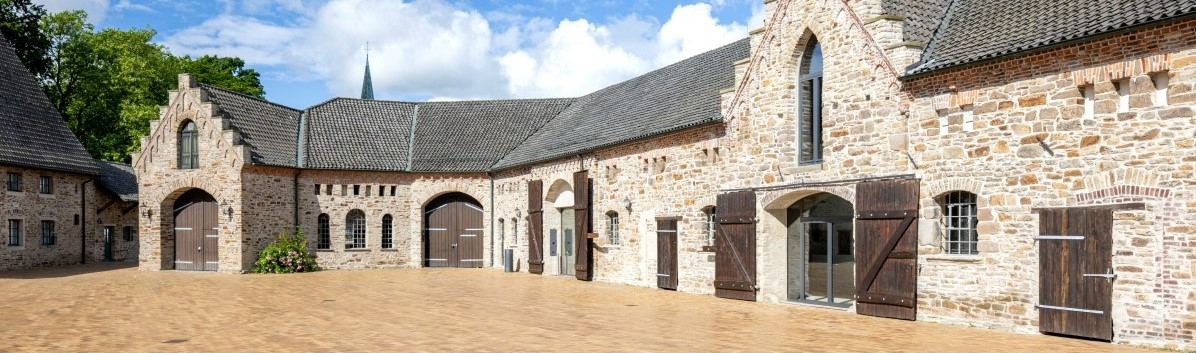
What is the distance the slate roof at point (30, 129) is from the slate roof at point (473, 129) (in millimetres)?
12453

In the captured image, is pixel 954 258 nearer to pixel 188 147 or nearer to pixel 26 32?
pixel 188 147

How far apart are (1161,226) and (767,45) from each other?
8453 millimetres

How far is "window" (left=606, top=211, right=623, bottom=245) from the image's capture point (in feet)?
79.0

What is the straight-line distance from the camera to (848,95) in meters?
15.7

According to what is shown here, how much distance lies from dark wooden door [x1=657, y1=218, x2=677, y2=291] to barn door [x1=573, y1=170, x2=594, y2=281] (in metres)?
3.73

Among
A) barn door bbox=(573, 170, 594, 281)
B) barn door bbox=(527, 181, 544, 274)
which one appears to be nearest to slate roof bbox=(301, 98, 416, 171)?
Answer: barn door bbox=(527, 181, 544, 274)

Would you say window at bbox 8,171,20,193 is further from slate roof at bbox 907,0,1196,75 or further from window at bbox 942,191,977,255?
window at bbox 942,191,977,255

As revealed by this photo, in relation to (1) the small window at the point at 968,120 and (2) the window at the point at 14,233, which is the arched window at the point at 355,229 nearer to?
(2) the window at the point at 14,233

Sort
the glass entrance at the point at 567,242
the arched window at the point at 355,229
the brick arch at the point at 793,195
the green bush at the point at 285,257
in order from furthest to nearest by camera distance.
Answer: the arched window at the point at 355,229 < the green bush at the point at 285,257 < the glass entrance at the point at 567,242 < the brick arch at the point at 793,195

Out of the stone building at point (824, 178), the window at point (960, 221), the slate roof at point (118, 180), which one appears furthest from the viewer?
the slate roof at point (118, 180)

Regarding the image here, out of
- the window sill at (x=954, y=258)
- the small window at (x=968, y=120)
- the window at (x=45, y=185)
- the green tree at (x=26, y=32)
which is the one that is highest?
the green tree at (x=26, y=32)

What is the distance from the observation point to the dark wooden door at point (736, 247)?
18062mm

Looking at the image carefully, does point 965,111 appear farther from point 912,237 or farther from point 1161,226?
point 1161,226

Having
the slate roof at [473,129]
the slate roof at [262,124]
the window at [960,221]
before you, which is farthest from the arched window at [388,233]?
the window at [960,221]
